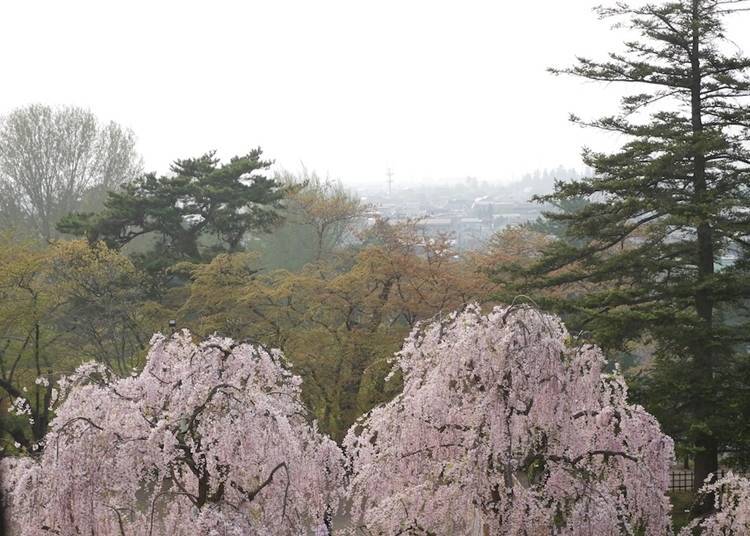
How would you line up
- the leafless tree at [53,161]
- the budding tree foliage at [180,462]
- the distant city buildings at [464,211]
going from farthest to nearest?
the distant city buildings at [464,211] < the leafless tree at [53,161] < the budding tree foliage at [180,462]

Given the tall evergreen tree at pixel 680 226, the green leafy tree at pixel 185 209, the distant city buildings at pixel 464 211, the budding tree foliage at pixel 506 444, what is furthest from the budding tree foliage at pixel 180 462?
the distant city buildings at pixel 464 211

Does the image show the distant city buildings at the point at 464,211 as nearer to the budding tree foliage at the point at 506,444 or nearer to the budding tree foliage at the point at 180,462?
the budding tree foliage at the point at 506,444

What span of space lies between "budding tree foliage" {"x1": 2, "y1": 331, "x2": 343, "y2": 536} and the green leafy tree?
15694 mm

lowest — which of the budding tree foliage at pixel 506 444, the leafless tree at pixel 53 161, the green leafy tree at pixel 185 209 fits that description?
the budding tree foliage at pixel 506 444

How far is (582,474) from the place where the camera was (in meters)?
7.53

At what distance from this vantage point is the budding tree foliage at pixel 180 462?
640cm

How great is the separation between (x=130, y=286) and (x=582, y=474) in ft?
52.7

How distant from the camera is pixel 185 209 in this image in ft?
77.9

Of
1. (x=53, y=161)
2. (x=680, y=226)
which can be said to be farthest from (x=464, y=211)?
(x=680, y=226)

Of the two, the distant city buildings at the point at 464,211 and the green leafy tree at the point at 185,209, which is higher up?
the distant city buildings at the point at 464,211

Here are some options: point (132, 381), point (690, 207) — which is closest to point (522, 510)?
point (132, 381)

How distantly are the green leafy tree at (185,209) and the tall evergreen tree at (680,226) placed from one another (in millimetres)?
11267

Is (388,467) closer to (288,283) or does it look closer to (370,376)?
(370,376)

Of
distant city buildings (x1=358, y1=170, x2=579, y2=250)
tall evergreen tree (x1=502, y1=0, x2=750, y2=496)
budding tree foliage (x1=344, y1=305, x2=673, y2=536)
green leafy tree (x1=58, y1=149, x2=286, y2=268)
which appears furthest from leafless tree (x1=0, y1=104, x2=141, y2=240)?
budding tree foliage (x1=344, y1=305, x2=673, y2=536)
